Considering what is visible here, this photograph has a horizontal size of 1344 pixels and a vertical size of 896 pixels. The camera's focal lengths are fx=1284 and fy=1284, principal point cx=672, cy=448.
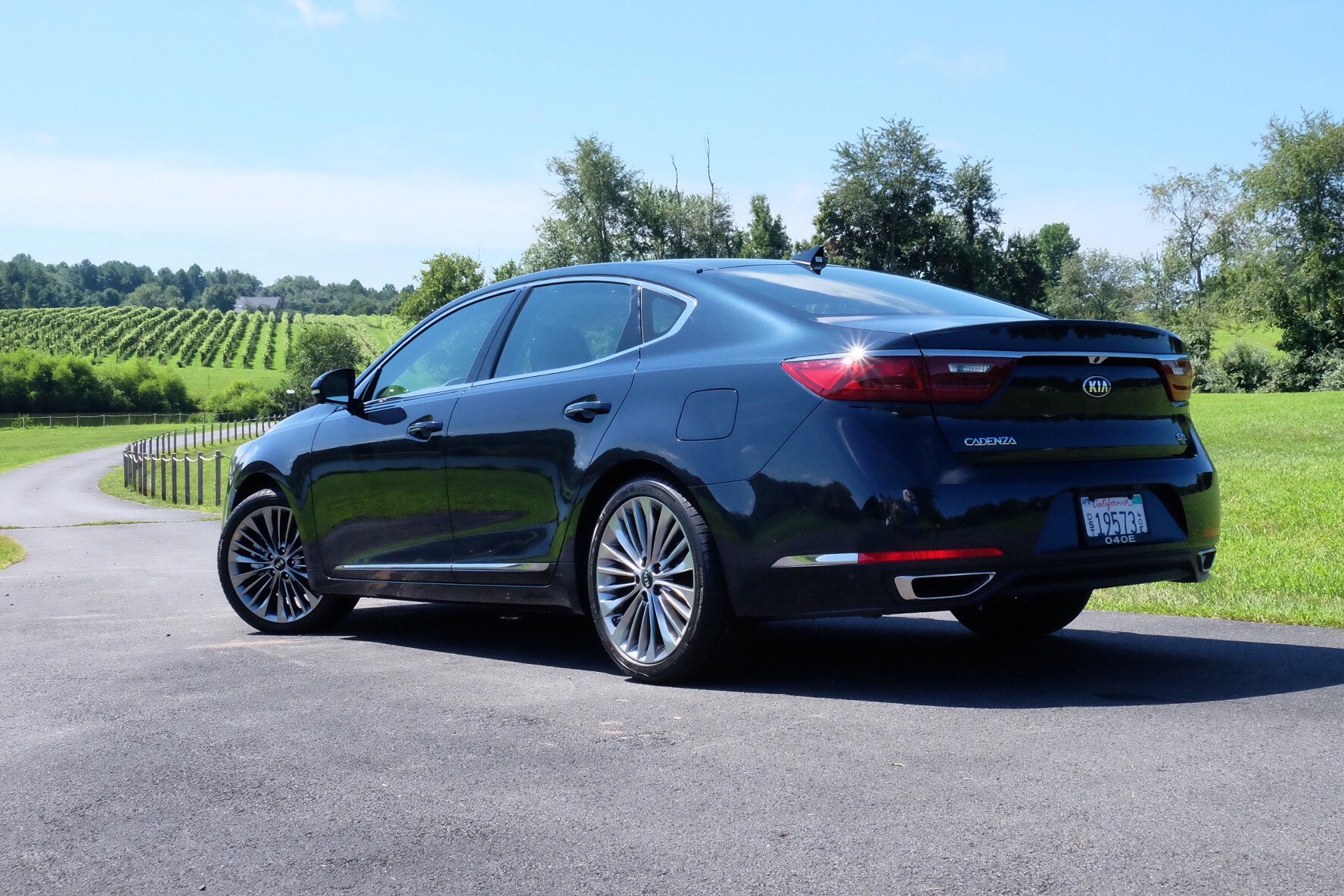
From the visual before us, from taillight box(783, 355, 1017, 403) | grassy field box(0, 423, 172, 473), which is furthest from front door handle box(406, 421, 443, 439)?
grassy field box(0, 423, 172, 473)

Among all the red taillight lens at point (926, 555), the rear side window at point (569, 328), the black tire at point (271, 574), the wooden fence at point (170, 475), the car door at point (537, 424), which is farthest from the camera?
the wooden fence at point (170, 475)

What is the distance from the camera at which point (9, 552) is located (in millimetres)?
16656

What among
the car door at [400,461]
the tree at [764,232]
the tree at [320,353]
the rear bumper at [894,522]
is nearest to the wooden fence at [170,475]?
the car door at [400,461]

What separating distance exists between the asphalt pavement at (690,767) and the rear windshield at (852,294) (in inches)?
53.3

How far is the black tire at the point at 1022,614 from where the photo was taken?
5742mm

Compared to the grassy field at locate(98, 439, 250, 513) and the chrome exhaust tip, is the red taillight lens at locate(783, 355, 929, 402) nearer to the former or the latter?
the chrome exhaust tip

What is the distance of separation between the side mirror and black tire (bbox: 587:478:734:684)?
211 centimetres

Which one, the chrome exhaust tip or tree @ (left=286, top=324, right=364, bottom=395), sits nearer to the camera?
the chrome exhaust tip

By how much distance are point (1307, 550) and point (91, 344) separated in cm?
16114

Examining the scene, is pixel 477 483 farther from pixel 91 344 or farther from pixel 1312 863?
pixel 91 344

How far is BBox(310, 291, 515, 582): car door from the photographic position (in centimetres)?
591

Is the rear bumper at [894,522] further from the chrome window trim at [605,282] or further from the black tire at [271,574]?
the black tire at [271,574]

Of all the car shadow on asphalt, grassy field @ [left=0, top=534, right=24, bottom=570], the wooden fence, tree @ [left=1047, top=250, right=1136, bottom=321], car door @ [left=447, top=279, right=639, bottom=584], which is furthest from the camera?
tree @ [left=1047, top=250, right=1136, bottom=321]

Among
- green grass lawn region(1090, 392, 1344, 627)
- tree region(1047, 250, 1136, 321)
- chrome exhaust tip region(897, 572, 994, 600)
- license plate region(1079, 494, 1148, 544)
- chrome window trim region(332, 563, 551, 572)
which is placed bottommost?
green grass lawn region(1090, 392, 1344, 627)
